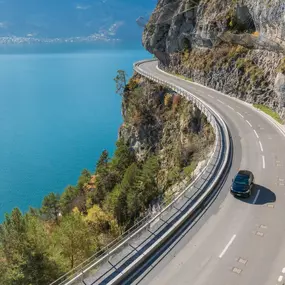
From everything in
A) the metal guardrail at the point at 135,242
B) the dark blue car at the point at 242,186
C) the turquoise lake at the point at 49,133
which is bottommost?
the turquoise lake at the point at 49,133

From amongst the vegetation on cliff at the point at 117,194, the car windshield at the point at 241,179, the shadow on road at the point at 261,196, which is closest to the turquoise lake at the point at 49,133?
the vegetation on cliff at the point at 117,194

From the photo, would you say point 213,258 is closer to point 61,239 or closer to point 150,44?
point 61,239

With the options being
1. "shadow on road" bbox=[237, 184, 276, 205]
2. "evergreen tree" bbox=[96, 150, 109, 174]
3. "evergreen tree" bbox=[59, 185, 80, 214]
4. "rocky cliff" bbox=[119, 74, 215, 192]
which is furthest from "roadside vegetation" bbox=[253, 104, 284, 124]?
"evergreen tree" bbox=[59, 185, 80, 214]

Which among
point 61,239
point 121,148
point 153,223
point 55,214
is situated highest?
point 153,223

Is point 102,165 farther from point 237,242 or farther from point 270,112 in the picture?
point 237,242

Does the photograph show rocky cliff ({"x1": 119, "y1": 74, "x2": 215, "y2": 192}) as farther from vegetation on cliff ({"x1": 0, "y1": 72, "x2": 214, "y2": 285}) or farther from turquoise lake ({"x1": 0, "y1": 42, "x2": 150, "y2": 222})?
turquoise lake ({"x1": 0, "y1": 42, "x2": 150, "y2": 222})

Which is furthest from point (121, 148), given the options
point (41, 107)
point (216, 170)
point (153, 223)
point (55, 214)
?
point (41, 107)

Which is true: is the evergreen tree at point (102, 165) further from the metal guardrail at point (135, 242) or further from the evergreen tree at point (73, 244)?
the metal guardrail at point (135, 242)
